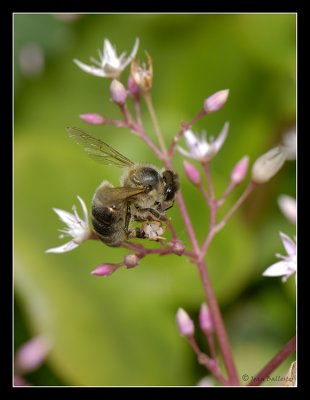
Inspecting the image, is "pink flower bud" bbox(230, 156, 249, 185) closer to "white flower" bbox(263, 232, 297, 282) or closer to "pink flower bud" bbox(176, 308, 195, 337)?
"white flower" bbox(263, 232, 297, 282)

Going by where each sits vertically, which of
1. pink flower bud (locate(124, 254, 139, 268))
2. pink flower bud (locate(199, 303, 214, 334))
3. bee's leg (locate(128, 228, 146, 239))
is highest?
bee's leg (locate(128, 228, 146, 239))

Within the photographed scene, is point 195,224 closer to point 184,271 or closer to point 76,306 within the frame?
point 184,271

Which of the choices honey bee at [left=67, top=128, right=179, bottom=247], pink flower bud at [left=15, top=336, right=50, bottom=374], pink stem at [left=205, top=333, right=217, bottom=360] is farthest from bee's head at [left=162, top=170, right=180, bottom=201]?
pink flower bud at [left=15, top=336, right=50, bottom=374]

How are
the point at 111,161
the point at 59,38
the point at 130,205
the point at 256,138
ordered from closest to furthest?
the point at 130,205, the point at 111,161, the point at 256,138, the point at 59,38

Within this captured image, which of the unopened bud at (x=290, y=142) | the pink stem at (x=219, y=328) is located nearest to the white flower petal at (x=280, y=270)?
the pink stem at (x=219, y=328)

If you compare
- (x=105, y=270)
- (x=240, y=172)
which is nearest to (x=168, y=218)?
(x=105, y=270)

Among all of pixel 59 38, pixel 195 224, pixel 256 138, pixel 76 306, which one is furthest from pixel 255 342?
pixel 59 38

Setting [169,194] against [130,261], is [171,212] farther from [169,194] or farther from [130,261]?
[130,261]
